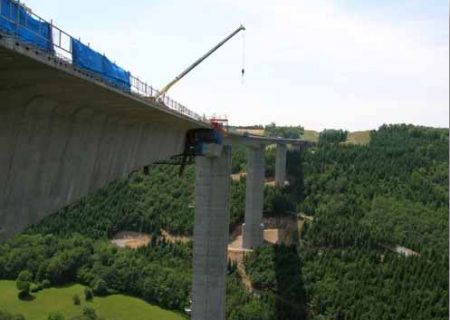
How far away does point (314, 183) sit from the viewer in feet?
274

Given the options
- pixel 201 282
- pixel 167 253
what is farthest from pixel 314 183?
pixel 201 282

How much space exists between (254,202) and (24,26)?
5662cm

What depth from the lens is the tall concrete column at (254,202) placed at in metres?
67.9

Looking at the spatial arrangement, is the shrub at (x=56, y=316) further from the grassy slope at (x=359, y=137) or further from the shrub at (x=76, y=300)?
the grassy slope at (x=359, y=137)

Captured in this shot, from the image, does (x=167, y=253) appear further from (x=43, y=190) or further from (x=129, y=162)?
(x=43, y=190)

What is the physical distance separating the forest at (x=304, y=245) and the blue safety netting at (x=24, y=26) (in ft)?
106

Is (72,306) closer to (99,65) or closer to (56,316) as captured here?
(56,316)

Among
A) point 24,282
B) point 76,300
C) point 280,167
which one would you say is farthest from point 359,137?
point 24,282

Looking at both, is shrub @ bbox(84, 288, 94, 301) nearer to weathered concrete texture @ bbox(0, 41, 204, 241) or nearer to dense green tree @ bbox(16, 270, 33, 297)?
dense green tree @ bbox(16, 270, 33, 297)

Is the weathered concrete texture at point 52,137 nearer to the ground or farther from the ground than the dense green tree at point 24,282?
farther from the ground

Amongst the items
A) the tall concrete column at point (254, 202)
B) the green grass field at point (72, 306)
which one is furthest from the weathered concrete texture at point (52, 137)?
the tall concrete column at point (254, 202)

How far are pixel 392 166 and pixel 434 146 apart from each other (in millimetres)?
20681

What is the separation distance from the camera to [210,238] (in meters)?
45.8

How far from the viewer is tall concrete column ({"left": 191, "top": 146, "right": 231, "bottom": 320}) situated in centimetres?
4438
